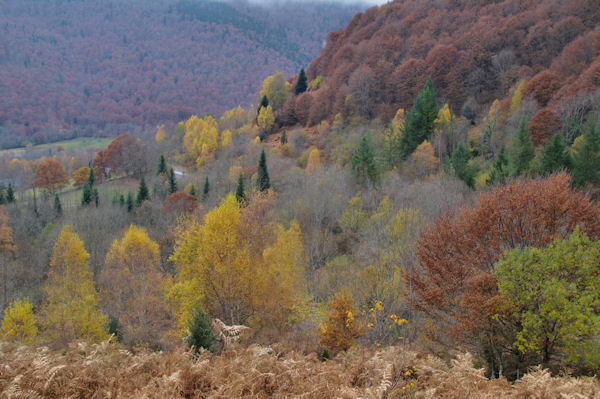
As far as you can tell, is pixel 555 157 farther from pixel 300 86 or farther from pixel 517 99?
pixel 300 86

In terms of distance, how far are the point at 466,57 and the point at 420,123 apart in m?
20.7

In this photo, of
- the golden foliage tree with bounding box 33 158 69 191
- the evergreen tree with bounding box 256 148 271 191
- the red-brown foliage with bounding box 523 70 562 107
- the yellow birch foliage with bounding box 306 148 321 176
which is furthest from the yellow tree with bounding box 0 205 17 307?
the red-brown foliage with bounding box 523 70 562 107

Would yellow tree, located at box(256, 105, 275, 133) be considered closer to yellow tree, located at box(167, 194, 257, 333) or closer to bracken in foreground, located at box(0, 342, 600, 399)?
yellow tree, located at box(167, 194, 257, 333)

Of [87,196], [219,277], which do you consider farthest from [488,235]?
[87,196]

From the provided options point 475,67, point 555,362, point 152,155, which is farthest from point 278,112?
point 555,362

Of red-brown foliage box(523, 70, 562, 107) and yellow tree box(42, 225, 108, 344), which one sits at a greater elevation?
red-brown foliage box(523, 70, 562, 107)

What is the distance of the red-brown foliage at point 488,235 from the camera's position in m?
12.0

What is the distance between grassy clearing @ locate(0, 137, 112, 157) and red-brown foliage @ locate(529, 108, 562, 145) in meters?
106

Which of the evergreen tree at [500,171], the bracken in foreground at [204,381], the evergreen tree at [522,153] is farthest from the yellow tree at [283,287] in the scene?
the evergreen tree at [522,153]

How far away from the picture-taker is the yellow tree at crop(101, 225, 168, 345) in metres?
22.3

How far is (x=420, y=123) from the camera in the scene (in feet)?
138

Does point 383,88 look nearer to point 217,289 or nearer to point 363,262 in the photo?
point 363,262

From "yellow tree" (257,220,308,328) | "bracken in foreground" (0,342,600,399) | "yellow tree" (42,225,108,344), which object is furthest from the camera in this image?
"yellow tree" (42,225,108,344)

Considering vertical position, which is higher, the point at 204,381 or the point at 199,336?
the point at 204,381
